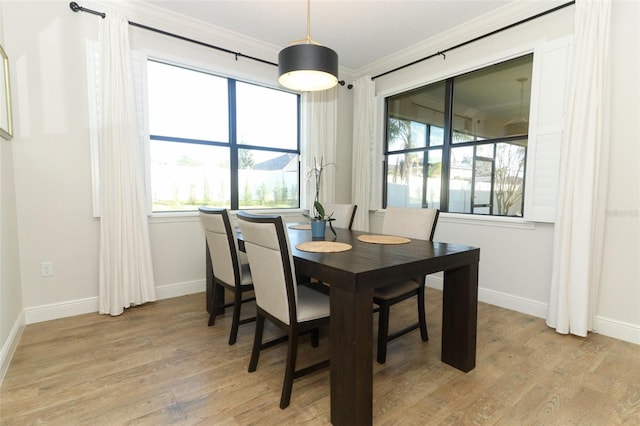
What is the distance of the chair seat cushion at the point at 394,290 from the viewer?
2.00m

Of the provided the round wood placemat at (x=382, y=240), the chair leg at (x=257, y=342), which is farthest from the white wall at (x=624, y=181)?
the chair leg at (x=257, y=342)

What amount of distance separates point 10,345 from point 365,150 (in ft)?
12.7

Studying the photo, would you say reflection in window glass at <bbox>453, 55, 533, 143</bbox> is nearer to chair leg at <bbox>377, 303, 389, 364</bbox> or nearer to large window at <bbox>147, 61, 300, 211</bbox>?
large window at <bbox>147, 61, 300, 211</bbox>

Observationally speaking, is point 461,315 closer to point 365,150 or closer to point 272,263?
point 272,263

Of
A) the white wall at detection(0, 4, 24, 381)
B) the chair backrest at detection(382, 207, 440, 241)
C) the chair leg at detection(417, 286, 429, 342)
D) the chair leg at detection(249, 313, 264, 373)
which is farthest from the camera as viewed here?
the chair backrest at detection(382, 207, 440, 241)

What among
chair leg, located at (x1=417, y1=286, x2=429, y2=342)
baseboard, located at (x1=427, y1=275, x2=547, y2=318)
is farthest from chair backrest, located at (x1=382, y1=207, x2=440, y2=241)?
baseboard, located at (x1=427, y1=275, x2=547, y2=318)

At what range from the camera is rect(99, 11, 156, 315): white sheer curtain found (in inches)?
107

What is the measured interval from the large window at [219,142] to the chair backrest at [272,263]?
203 cm

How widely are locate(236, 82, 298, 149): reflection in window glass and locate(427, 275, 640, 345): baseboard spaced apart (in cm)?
258

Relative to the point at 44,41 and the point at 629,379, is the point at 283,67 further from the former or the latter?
the point at 629,379

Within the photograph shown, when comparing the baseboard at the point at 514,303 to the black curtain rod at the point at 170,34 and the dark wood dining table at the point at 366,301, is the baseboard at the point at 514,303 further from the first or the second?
the black curtain rod at the point at 170,34

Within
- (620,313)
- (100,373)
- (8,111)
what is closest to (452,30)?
(620,313)

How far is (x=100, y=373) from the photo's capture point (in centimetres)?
189

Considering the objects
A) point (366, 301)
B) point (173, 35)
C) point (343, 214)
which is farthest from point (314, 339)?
point (173, 35)
